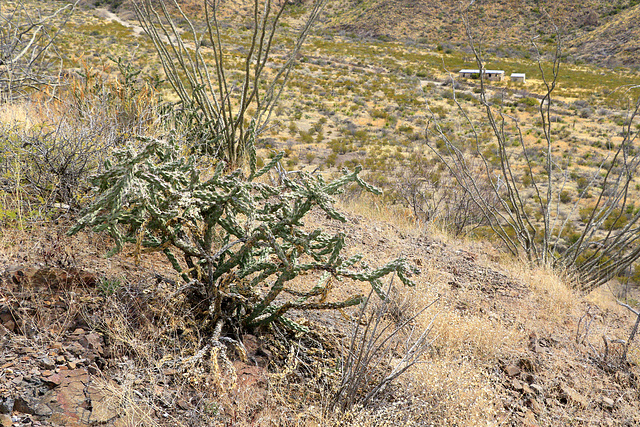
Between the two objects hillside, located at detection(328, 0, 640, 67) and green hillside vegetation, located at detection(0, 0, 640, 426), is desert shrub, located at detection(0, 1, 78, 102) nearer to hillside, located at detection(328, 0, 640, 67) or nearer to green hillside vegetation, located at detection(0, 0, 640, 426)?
green hillside vegetation, located at detection(0, 0, 640, 426)

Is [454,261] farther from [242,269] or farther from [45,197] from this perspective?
[45,197]

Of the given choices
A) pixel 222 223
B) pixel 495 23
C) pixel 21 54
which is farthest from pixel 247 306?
pixel 495 23

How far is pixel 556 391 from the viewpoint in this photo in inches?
98.3

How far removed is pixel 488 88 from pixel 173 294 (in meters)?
31.2

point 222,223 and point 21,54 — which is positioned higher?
point 21,54

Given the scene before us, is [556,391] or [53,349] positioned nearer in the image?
[53,349]

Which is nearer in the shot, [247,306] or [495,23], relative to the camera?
[247,306]

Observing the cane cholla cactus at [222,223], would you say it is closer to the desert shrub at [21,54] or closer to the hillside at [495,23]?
the desert shrub at [21,54]

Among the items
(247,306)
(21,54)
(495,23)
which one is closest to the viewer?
(247,306)

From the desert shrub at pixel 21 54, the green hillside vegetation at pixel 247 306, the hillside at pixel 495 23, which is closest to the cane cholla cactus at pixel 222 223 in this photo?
the green hillside vegetation at pixel 247 306

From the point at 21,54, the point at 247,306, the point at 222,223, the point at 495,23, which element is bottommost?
the point at 247,306

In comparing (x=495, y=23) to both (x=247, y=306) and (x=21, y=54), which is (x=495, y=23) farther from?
(x=247, y=306)

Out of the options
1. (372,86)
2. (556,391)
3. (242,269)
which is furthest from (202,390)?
(372,86)

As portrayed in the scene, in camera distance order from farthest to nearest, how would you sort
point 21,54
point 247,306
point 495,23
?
point 495,23 → point 21,54 → point 247,306
